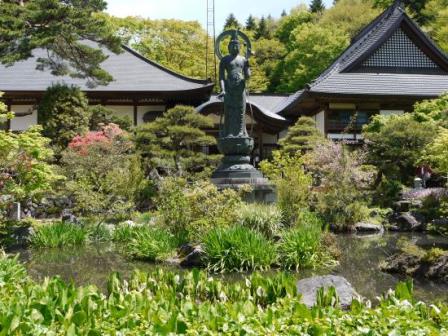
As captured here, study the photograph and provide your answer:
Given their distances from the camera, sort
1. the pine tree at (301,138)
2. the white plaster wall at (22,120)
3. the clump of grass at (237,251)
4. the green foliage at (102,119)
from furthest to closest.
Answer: the white plaster wall at (22,120), the green foliage at (102,119), the pine tree at (301,138), the clump of grass at (237,251)

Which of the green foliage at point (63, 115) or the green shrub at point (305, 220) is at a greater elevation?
the green foliage at point (63, 115)

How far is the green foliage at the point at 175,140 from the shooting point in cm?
1697

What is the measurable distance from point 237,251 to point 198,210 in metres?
1.75

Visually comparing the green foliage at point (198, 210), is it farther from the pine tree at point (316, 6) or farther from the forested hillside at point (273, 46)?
the pine tree at point (316, 6)

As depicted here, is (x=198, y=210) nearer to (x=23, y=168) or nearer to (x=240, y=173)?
(x=240, y=173)

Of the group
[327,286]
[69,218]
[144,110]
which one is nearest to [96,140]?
[69,218]

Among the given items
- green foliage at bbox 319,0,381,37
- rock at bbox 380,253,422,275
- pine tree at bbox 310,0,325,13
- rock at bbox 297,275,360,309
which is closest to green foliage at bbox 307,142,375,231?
→ rock at bbox 380,253,422,275

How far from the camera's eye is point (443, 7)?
42.3 metres

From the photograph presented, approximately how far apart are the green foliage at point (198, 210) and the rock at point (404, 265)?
291 centimetres

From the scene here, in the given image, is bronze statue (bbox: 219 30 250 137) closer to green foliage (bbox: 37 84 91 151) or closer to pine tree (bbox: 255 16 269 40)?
green foliage (bbox: 37 84 91 151)

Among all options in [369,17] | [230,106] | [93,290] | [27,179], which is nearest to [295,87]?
[369,17]

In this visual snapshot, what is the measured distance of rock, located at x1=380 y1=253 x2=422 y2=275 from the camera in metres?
7.65

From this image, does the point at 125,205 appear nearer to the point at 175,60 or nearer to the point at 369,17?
the point at 175,60

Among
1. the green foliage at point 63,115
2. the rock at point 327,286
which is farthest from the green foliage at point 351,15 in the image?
the rock at point 327,286
